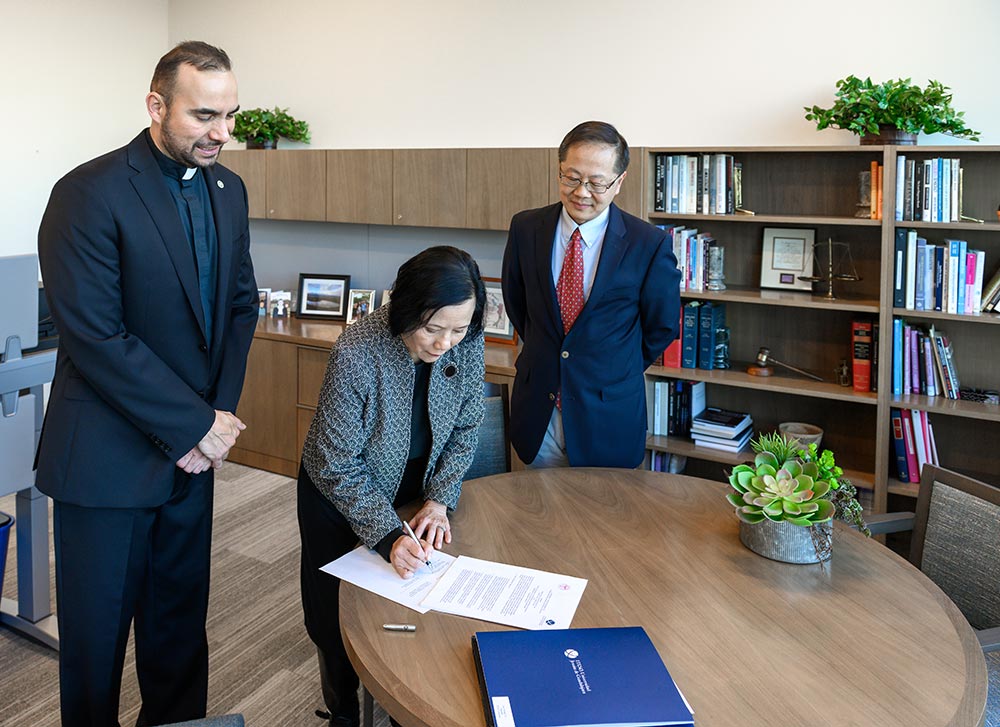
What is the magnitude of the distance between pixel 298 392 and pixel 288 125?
1.56 meters

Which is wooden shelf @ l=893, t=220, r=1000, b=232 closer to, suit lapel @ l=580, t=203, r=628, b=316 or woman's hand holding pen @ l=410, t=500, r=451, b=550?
suit lapel @ l=580, t=203, r=628, b=316

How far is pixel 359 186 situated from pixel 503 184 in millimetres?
905

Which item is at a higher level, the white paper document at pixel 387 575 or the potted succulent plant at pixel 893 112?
the potted succulent plant at pixel 893 112

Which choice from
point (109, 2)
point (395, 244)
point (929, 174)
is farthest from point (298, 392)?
point (929, 174)

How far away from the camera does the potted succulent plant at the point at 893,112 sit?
3031mm

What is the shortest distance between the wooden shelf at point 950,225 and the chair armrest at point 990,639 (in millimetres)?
1724

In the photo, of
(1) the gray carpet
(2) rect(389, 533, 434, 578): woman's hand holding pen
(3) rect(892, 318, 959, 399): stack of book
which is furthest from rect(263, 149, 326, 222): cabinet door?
(2) rect(389, 533, 434, 578): woman's hand holding pen

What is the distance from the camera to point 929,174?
3.06 meters

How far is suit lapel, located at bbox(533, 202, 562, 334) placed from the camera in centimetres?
258

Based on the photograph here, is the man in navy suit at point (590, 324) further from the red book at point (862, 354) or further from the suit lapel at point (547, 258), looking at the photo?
the red book at point (862, 354)

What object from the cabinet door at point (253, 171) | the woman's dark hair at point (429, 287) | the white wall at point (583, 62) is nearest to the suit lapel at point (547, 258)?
the woman's dark hair at point (429, 287)

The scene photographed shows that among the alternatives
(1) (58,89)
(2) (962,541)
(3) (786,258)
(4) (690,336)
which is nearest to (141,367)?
(2) (962,541)

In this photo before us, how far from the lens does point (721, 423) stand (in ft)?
11.9

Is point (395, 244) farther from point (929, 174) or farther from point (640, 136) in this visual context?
point (929, 174)
